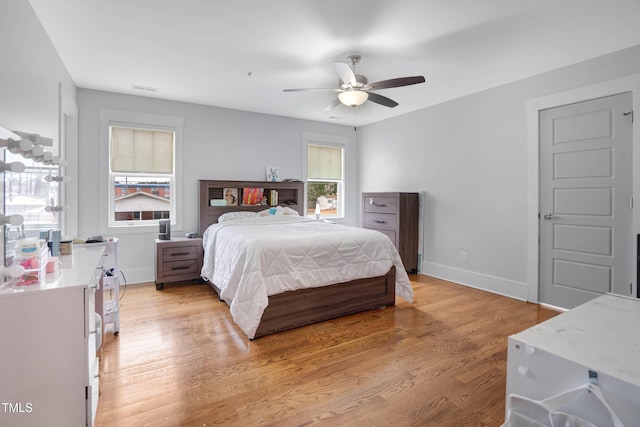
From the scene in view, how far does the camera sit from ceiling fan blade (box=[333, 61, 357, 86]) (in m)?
2.61

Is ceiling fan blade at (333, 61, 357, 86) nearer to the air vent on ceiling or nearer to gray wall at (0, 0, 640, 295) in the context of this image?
gray wall at (0, 0, 640, 295)

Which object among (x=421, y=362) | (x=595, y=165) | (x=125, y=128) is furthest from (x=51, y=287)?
(x=595, y=165)

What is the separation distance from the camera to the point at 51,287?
53.1 inches

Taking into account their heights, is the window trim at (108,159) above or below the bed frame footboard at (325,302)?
above

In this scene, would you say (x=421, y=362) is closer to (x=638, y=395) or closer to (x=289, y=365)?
(x=289, y=365)

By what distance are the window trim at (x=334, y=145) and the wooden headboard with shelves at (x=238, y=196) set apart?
0.21 metres

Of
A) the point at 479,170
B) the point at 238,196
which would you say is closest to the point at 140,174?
the point at 238,196

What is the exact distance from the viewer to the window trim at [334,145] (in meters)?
5.42

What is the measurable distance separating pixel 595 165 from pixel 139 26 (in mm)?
4234

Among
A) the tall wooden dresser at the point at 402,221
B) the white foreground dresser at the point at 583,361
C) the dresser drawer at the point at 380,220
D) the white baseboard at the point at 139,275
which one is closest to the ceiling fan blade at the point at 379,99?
the tall wooden dresser at the point at 402,221

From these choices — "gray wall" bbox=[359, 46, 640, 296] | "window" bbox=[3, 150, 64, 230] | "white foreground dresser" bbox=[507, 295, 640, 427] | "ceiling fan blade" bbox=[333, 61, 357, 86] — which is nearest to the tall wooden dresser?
"gray wall" bbox=[359, 46, 640, 296]

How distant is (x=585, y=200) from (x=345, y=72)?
2.67 metres

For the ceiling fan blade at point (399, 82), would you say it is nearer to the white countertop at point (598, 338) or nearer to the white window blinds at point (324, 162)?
the white countertop at point (598, 338)

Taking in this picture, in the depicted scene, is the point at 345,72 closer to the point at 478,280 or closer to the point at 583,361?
the point at 583,361
